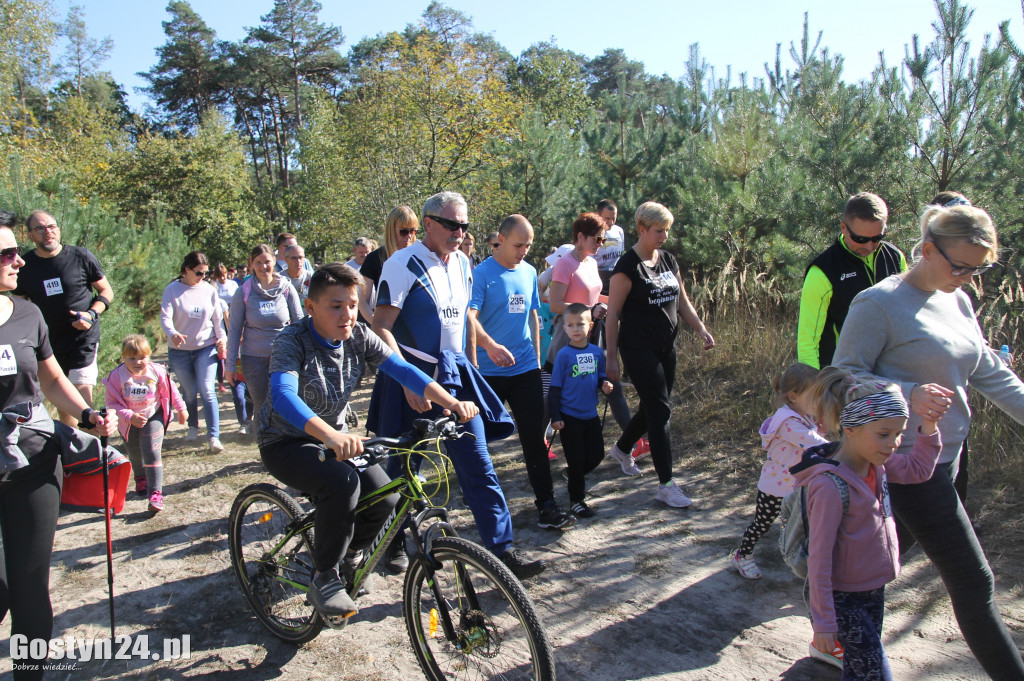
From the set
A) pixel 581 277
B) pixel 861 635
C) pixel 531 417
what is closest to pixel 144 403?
pixel 531 417

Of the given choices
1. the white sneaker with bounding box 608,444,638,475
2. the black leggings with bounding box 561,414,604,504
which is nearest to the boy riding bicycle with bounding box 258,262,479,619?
the black leggings with bounding box 561,414,604,504

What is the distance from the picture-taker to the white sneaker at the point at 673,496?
492 cm

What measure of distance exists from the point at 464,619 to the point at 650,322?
2608mm

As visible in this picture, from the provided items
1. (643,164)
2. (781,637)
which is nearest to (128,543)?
(781,637)

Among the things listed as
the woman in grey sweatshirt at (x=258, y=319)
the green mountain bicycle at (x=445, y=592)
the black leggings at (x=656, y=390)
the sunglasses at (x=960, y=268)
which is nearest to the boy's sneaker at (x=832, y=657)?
the green mountain bicycle at (x=445, y=592)

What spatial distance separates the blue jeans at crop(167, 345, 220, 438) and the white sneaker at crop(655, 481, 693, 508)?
445 centimetres

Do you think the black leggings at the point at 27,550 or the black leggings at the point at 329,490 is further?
the black leggings at the point at 329,490

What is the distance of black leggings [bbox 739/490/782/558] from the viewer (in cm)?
381

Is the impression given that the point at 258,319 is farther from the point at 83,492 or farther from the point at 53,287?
the point at 83,492

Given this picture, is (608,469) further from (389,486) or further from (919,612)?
(389,486)

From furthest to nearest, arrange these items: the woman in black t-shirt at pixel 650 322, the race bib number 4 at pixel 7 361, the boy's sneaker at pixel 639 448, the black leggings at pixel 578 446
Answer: the boy's sneaker at pixel 639 448, the black leggings at pixel 578 446, the woman in black t-shirt at pixel 650 322, the race bib number 4 at pixel 7 361

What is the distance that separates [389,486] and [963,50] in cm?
630

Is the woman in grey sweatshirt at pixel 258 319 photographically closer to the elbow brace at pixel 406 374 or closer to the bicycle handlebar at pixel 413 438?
the elbow brace at pixel 406 374

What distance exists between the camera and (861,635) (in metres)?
2.37
